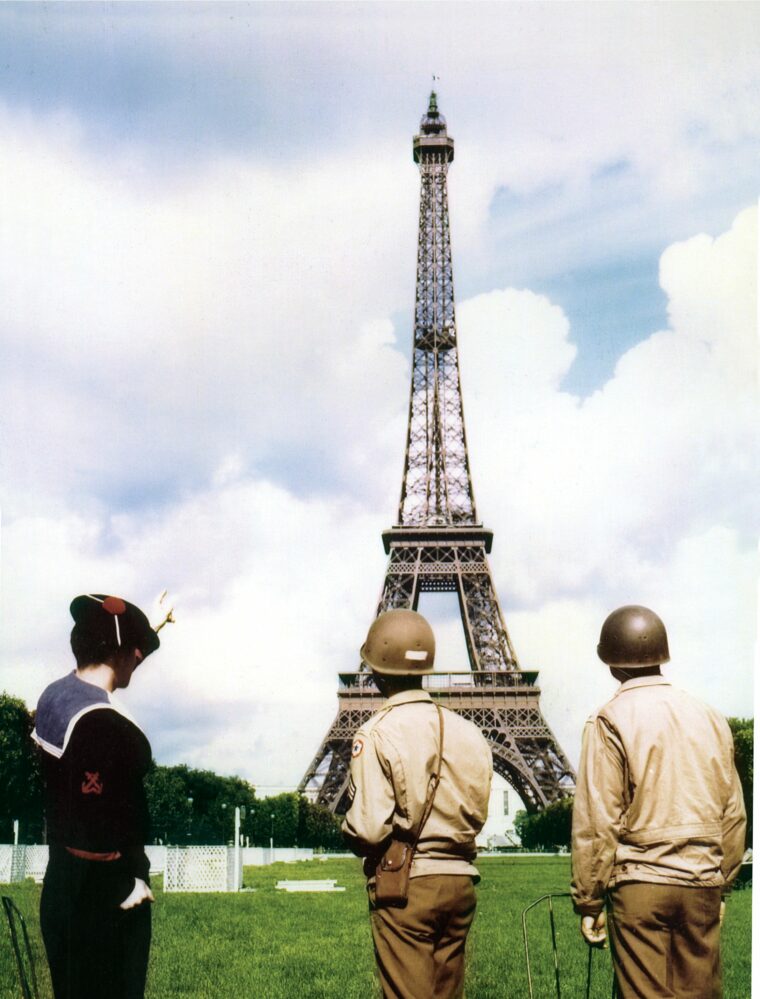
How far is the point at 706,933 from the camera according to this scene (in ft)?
14.1

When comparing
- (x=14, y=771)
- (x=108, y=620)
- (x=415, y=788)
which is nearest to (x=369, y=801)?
(x=415, y=788)

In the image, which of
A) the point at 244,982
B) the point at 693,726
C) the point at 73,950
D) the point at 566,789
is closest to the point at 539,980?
the point at 244,982

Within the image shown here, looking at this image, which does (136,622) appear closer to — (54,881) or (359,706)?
(54,881)

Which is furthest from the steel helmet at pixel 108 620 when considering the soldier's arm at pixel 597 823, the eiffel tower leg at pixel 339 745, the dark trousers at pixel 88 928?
the eiffel tower leg at pixel 339 745

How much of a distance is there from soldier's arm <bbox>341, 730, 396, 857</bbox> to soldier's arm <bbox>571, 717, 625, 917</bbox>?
0.80m

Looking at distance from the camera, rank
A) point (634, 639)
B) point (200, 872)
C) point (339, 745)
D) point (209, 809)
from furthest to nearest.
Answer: point (209, 809) → point (339, 745) → point (200, 872) → point (634, 639)

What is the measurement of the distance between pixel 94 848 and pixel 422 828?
127 centimetres

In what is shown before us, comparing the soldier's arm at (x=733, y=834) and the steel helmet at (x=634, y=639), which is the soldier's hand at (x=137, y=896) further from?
the soldier's arm at (x=733, y=834)

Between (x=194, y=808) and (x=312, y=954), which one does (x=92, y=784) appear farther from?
(x=194, y=808)

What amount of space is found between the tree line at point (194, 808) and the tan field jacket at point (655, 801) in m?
43.4

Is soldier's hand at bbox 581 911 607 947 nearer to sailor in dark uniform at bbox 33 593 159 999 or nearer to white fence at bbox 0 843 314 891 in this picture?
sailor in dark uniform at bbox 33 593 159 999

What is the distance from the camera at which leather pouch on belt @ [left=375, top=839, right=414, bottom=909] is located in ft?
13.8

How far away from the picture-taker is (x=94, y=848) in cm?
405

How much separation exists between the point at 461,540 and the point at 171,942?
46.5 meters
